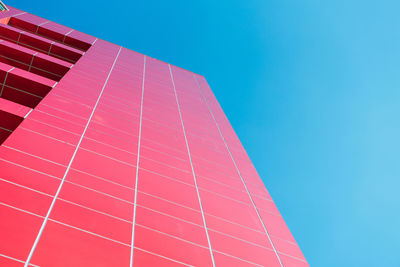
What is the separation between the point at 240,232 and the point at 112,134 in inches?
98.7

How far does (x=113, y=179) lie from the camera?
181 inches

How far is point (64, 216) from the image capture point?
3.48 meters

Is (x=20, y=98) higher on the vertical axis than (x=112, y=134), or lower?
lower

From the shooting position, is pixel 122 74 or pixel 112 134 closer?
pixel 112 134

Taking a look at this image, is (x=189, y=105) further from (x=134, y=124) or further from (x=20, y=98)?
(x=20, y=98)

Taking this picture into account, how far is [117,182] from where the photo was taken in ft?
15.0

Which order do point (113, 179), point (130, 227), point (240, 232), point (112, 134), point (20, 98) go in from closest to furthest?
point (130, 227), point (113, 179), point (240, 232), point (112, 134), point (20, 98)

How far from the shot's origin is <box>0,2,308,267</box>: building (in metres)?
3.33

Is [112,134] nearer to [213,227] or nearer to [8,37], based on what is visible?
[213,227]

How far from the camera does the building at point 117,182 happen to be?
3330 millimetres

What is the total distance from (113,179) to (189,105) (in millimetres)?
5888

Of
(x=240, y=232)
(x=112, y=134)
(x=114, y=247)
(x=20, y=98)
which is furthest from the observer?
(x=20, y=98)

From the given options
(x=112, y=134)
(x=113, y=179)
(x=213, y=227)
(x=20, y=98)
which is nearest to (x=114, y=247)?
(x=113, y=179)

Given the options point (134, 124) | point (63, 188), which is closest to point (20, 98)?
point (134, 124)
